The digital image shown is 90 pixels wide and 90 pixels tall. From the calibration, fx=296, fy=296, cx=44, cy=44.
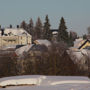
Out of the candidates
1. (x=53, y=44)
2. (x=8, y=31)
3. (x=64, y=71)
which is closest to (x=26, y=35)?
(x=8, y=31)

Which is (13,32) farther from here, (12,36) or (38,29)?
(38,29)

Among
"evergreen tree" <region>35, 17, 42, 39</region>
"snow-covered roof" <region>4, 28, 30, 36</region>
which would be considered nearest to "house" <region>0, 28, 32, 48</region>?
"snow-covered roof" <region>4, 28, 30, 36</region>

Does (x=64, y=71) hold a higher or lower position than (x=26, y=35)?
lower

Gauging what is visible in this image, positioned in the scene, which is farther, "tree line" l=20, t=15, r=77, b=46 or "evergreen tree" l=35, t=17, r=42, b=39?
"evergreen tree" l=35, t=17, r=42, b=39

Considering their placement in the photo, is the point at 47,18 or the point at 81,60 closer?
the point at 81,60

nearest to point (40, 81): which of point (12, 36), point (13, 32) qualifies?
point (12, 36)

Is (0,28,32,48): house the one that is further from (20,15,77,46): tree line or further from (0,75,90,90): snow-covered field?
(0,75,90,90): snow-covered field

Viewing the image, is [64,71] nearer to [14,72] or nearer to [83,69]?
[83,69]

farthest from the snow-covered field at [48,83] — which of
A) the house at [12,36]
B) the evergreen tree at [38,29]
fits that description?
the evergreen tree at [38,29]

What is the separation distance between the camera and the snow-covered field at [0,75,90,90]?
9.27 feet

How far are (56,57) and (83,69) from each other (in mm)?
2903

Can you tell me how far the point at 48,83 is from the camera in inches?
119

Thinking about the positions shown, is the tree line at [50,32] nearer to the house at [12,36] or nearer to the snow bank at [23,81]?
the house at [12,36]

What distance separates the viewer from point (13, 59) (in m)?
28.8
